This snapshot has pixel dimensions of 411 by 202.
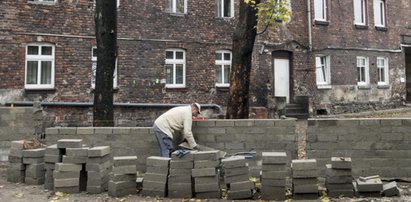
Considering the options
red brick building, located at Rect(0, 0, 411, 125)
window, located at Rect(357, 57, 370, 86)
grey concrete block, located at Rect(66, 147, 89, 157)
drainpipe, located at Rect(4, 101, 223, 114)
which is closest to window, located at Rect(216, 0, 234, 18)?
red brick building, located at Rect(0, 0, 411, 125)

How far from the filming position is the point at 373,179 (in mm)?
7160

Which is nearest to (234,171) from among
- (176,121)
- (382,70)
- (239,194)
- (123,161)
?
(239,194)

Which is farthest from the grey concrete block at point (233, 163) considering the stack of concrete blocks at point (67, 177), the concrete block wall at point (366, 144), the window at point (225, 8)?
the window at point (225, 8)

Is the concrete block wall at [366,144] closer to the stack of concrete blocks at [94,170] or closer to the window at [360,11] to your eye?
the stack of concrete blocks at [94,170]

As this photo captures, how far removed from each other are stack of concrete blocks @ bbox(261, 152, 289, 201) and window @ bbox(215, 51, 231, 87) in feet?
37.5

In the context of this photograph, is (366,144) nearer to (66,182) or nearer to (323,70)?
(66,182)

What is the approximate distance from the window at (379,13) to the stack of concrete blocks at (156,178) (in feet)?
66.9

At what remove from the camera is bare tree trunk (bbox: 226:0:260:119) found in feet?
34.6

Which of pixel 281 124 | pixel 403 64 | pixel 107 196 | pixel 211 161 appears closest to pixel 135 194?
pixel 107 196

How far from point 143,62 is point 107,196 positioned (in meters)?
Answer: 10.3

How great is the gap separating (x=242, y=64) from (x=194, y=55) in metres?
7.32

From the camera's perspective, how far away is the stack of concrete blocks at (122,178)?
698 cm

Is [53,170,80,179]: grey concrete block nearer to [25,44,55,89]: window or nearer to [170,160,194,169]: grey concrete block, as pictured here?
[170,160,194,169]: grey concrete block

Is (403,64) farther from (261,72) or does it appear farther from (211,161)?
(211,161)
